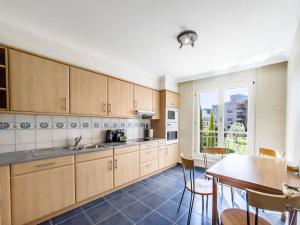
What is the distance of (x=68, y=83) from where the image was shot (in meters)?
2.08

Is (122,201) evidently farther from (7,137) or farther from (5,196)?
(7,137)

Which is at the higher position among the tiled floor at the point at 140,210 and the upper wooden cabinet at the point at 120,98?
the upper wooden cabinet at the point at 120,98

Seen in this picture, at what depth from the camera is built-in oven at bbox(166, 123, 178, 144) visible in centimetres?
361

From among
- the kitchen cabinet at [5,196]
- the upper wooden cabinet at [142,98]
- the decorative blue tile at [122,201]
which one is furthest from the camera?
the upper wooden cabinet at [142,98]

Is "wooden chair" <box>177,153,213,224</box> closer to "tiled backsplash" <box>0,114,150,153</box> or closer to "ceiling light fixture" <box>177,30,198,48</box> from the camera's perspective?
"ceiling light fixture" <box>177,30,198,48</box>

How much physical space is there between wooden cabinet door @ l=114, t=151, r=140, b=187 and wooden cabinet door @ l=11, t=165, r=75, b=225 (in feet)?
2.32

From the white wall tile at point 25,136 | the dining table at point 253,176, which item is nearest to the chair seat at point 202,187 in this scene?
the dining table at point 253,176

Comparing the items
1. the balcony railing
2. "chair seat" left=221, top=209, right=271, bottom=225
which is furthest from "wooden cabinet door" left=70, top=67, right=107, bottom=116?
the balcony railing

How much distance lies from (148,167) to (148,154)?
0.91 ft

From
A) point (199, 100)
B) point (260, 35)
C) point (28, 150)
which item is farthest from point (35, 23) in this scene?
point (199, 100)

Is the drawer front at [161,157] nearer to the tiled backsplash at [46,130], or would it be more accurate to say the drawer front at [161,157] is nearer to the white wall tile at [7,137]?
the tiled backsplash at [46,130]

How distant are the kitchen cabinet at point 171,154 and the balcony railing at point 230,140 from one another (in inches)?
28.2

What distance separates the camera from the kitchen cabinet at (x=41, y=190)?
1.53 metres

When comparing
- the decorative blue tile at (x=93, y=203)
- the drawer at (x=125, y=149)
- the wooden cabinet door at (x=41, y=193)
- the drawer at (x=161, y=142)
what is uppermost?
the drawer at (x=125, y=149)
